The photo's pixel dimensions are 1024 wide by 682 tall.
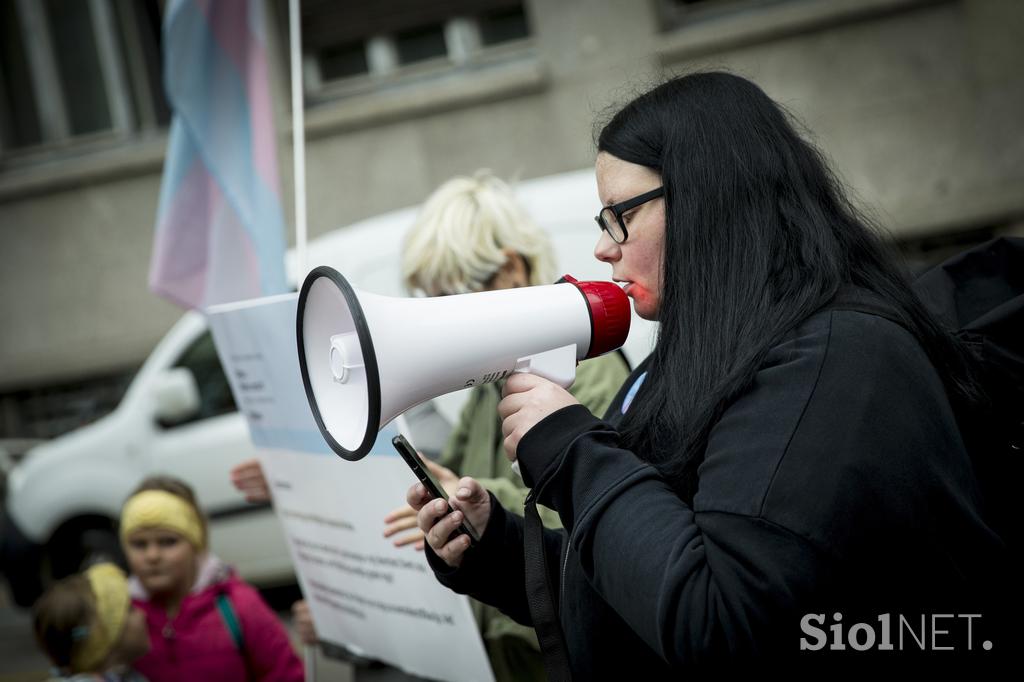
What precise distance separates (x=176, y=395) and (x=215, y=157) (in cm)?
264

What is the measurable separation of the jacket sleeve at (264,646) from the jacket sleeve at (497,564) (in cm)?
126

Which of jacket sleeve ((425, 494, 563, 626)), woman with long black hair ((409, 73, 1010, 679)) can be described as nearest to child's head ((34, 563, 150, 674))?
jacket sleeve ((425, 494, 563, 626))

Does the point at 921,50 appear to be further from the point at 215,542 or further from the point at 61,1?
the point at 61,1

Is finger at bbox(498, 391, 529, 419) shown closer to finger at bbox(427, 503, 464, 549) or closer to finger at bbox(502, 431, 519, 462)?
finger at bbox(502, 431, 519, 462)

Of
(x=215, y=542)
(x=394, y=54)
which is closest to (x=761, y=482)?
(x=215, y=542)

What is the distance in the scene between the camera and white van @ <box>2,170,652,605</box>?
5559 millimetres

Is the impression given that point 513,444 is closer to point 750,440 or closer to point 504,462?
point 750,440

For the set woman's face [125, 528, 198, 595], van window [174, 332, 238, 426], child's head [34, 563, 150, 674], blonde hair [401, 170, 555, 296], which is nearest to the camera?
blonde hair [401, 170, 555, 296]

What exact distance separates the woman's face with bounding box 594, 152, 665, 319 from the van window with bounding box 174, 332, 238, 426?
439 centimetres

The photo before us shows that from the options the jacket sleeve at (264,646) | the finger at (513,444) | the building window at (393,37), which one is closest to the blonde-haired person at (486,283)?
the finger at (513,444)

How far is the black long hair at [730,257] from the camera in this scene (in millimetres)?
1361

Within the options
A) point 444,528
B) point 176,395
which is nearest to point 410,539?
point 444,528

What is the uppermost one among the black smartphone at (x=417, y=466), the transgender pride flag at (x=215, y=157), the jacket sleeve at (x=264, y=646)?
the transgender pride flag at (x=215, y=157)

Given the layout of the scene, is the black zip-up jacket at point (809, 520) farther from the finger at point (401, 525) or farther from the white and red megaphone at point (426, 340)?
the finger at point (401, 525)
